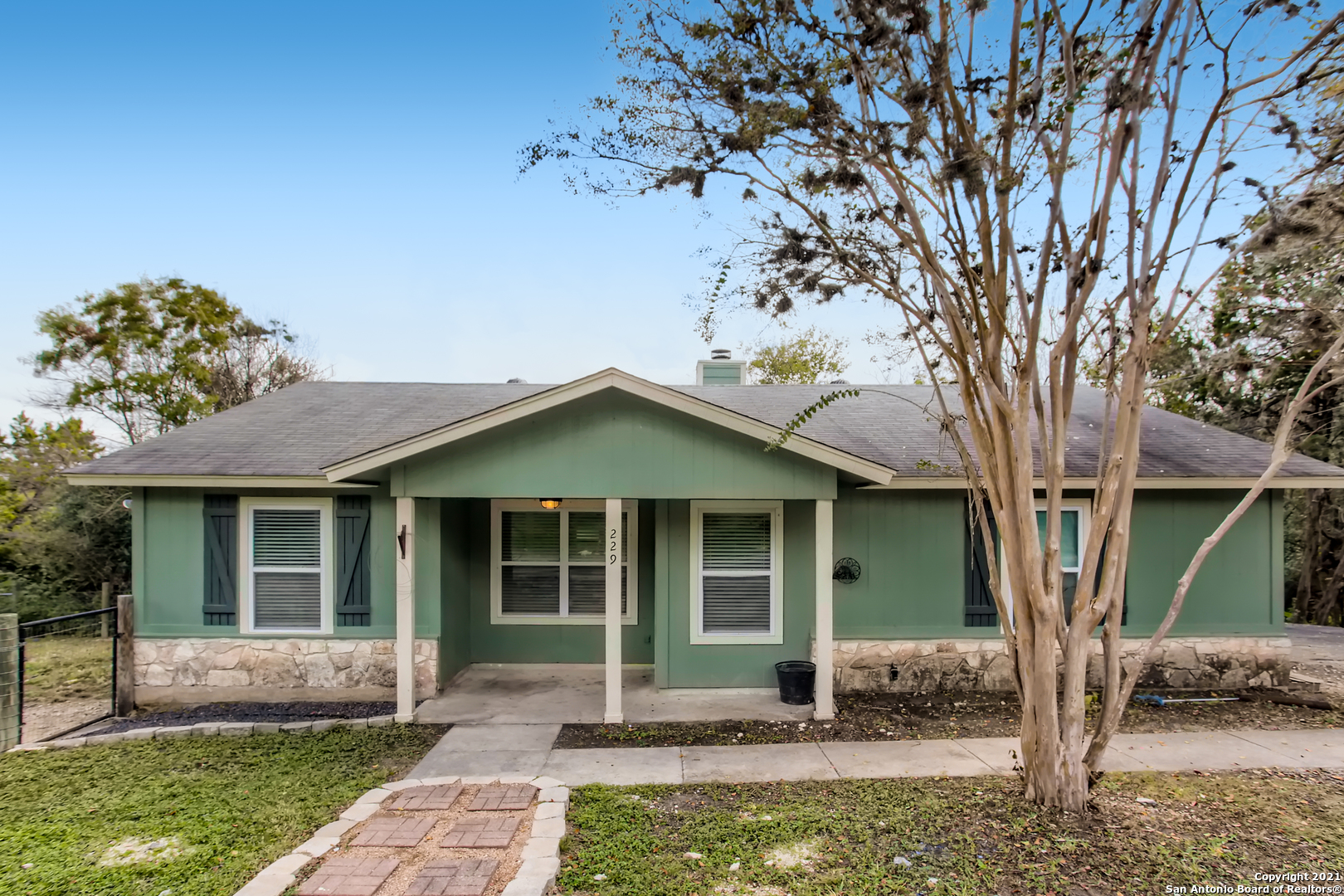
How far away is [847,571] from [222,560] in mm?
7035

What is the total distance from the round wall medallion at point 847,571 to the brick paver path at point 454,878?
472 cm

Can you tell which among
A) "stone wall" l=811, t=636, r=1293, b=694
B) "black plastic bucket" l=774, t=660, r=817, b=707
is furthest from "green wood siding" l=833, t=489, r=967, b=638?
"black plastic bucket" l=774, t=660, r=817, b=707

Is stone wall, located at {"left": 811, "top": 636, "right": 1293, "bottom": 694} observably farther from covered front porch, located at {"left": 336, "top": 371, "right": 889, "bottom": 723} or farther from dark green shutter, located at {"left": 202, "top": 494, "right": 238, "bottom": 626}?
dark green shutter, located at {"left": 202, "top": 494, "right": 238, "bottom": 626}

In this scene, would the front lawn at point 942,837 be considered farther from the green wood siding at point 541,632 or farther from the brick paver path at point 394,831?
the green wood siding at point 541,632

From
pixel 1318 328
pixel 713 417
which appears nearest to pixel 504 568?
pixel 713 417

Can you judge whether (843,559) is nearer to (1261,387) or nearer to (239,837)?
(239,837)

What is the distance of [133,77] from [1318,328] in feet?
55.6

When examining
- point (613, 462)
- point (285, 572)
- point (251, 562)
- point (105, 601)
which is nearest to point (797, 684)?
point (613, 462)

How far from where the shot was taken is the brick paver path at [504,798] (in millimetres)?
4348

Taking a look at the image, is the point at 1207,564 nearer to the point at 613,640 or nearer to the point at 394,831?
the point at 613,640

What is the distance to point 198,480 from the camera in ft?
22.4

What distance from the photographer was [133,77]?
9719mm

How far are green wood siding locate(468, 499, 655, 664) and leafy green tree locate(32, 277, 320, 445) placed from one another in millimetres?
14813

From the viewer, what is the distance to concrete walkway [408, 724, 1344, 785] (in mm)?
4996
